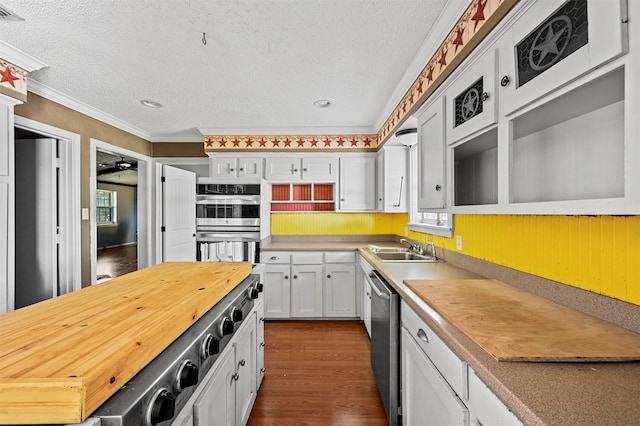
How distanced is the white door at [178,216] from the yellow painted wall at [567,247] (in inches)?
120

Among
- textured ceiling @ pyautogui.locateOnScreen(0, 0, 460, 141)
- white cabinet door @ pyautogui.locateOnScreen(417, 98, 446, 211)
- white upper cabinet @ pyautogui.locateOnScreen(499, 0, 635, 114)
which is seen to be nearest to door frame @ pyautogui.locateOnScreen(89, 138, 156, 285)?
textured ceiling @ pyautogui.locateOnScreen(0, 0, 460, 141)

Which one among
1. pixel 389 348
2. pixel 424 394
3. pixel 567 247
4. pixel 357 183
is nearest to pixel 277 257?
pixel 357 183

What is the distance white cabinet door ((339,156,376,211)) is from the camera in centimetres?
378

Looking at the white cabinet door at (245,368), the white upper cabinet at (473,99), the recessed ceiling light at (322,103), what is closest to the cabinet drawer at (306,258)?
the white cabinet door at (245,368)

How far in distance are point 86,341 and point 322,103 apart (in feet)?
8.81

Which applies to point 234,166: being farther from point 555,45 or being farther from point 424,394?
point 555,45

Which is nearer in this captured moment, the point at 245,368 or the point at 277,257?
the point at 245,368

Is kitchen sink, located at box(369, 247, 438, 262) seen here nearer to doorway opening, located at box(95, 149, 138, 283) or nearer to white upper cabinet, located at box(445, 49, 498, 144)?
white upper cabinet, located at box(445, 49, 498, 144)

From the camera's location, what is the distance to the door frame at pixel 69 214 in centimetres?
277

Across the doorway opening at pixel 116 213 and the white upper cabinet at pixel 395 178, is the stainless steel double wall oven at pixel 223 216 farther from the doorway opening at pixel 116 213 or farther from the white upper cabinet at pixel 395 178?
the doorway opening at pixel 116 213

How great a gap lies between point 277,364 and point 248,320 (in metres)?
1.04

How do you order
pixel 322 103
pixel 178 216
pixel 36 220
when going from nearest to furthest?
pixel 36 220 < pixel 322 103 < pixel 178 216

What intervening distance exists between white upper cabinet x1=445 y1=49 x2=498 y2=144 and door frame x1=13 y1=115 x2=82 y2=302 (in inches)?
139

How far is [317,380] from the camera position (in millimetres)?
2221
